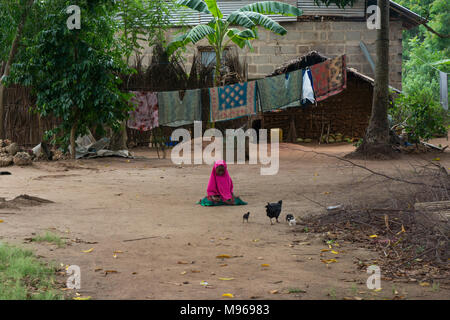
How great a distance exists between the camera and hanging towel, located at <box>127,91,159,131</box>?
13867 mm

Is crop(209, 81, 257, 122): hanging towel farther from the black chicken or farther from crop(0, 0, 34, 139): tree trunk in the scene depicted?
the black chicken

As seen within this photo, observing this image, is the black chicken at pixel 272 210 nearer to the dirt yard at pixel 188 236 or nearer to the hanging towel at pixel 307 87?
the dirt yard at pixel 188 236

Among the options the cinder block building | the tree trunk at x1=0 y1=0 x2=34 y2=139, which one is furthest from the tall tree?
the tree trunk at x1=0 y1=0 x2=34 y2=139

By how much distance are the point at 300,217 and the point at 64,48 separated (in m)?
7.51

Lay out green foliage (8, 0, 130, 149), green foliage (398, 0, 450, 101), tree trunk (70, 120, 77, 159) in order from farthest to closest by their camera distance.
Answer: green foliage (398, 0, 450, 101) → tree trunk (70, 120, 77, 159) → green foliage (8, 0, 130, 149)

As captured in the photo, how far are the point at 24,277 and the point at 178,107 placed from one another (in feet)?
34.8

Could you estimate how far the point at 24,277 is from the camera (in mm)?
3609

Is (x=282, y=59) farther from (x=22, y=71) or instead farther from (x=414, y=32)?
(x=414, y=32)

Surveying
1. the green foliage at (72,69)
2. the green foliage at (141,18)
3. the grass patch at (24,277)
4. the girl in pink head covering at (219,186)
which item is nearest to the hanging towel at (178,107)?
the green foliage at (72,69)

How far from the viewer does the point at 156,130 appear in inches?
591

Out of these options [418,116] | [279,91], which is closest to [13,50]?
[279,91]

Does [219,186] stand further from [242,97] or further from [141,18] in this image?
[141,18]

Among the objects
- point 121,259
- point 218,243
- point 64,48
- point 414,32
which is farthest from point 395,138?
point 414,32

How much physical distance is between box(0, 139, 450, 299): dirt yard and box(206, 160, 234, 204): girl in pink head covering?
0.24m
